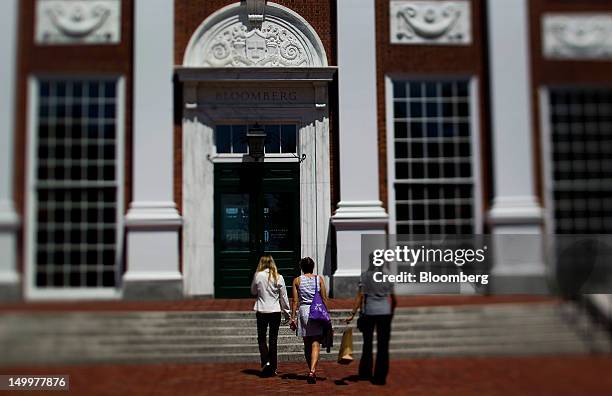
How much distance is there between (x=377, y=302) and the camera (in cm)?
807

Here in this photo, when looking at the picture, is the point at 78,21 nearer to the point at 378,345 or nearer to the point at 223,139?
the point at 223,139

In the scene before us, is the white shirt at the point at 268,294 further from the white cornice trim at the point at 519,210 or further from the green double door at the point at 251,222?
the white cornice trim at the point at 519,210

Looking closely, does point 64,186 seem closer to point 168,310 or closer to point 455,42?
point 168,310

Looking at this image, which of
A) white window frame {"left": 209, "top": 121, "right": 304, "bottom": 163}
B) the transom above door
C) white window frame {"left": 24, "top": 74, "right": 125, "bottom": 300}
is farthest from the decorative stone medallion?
the transom above door

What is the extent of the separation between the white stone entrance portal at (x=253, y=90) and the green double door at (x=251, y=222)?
194 mm

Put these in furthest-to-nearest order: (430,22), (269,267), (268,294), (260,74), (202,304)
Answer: (260,74) → (202,304) → (430,22) → (269,267) → (268,294)

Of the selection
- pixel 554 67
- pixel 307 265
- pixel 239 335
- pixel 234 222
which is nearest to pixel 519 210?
pixel 554 67

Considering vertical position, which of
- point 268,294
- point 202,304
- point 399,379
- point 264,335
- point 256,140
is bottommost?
point 399,379

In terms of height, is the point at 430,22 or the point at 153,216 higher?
Result: the point at 430,22

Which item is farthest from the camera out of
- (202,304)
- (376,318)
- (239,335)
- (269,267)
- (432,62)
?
(202,304)

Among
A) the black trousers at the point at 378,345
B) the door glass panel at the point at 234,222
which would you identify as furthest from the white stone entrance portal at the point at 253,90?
the black trousers at the point at 378,345

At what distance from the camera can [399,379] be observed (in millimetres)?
8219

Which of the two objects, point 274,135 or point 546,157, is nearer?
point 546,157

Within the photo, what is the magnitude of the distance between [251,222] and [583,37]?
600 centimetres
